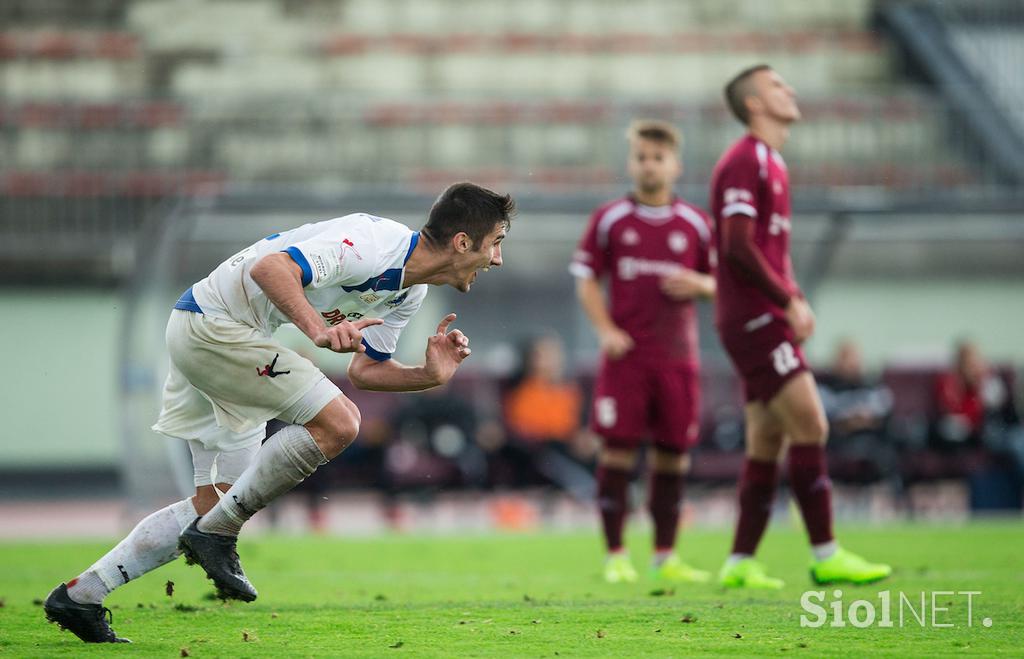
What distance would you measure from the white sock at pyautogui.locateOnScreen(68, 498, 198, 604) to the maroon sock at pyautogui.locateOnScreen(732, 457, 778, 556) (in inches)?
119

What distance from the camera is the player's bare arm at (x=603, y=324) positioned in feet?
28.9

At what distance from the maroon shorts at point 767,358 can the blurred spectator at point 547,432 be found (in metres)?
7.56

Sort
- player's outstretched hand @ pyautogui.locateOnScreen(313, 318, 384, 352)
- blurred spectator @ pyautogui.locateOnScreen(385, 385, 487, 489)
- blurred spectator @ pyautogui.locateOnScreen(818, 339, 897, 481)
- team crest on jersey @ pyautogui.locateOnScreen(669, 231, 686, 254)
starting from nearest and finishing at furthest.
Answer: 1. player's outstretched hand @ pyautogui.locateOnScreen(313, 318, 384, 352)
2. team crest on jersey @ pyautogui.locateOnScreen(669, 231, 686, 254)
3. blurred spectator @ pyautogui.locateOnScreen(385, 385, 487, 489)
4. blurred spectator @ pyautogui.locateOnScreen(818, 339, 897, 481)

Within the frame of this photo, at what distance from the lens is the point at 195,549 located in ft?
18.6

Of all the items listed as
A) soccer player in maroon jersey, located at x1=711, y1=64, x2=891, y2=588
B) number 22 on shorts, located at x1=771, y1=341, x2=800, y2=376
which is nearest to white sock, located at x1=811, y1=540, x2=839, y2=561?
soccer player in maroon jersey, located at x1=711, y1=64, x2=891, y2=588

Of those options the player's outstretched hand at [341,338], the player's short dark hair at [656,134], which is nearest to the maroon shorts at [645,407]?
the player's short dark hair at [656,134]

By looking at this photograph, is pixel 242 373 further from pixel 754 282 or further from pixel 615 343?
pixel 615 343

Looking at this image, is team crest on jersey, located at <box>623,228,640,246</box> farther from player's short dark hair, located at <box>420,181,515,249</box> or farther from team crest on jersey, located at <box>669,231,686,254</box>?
player's short dark hair, located at <box>420,181,515,249</box>

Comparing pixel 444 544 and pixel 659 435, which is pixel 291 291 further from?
pixel 444 544

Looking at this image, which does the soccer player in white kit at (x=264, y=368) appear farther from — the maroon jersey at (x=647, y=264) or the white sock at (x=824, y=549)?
the maroon jersey at (x=647, y=264)

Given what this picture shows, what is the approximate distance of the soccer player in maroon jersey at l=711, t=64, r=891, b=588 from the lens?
756 cm

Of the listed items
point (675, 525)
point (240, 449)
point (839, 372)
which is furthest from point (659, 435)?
point (839, 372)

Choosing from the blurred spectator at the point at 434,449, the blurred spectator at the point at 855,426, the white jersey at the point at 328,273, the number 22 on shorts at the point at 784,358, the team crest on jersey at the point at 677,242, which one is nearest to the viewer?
the white jersey at the point at 328,273

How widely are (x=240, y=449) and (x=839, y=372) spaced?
10.4 m
